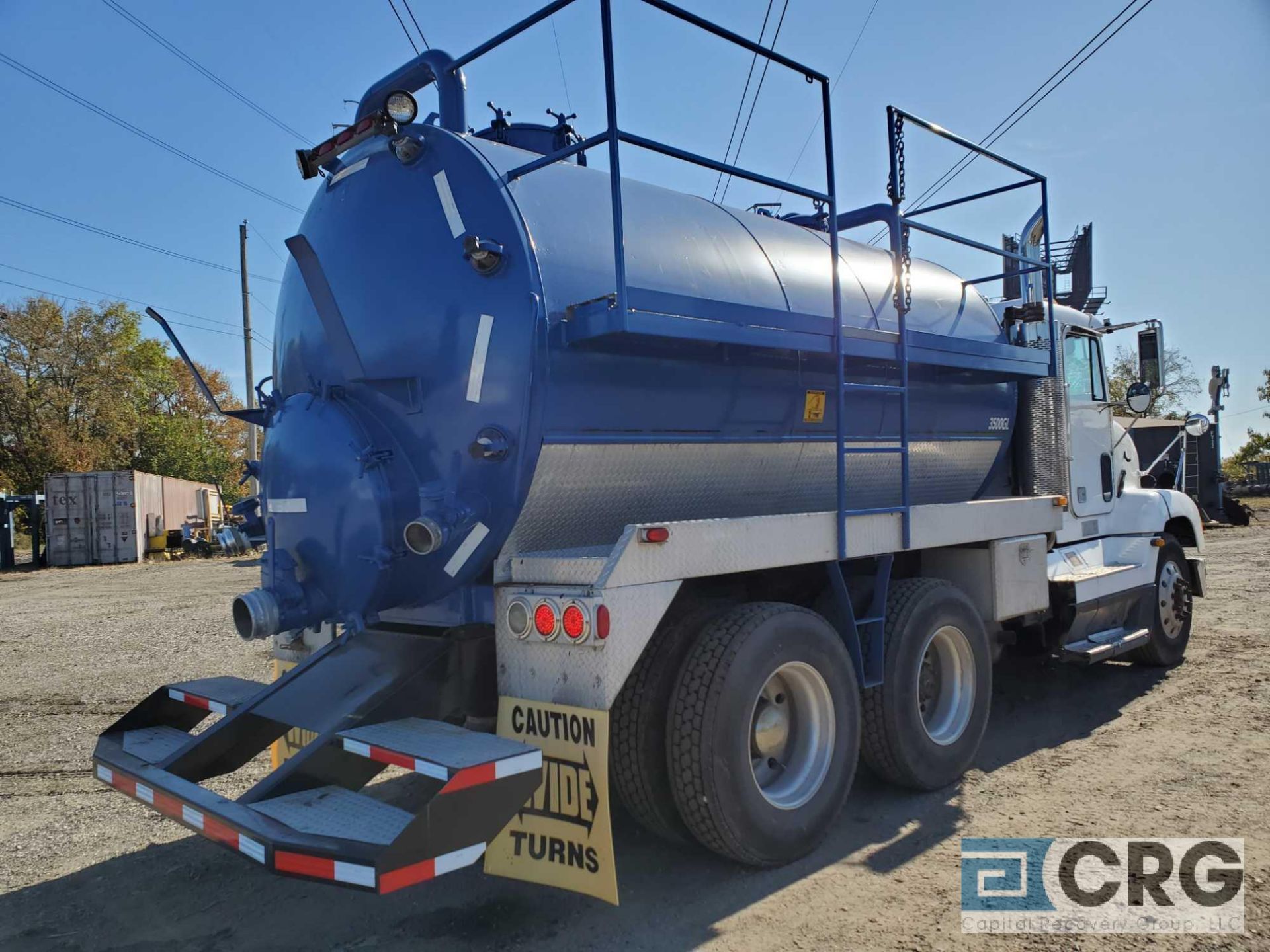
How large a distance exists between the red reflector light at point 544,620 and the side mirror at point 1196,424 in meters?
6.42

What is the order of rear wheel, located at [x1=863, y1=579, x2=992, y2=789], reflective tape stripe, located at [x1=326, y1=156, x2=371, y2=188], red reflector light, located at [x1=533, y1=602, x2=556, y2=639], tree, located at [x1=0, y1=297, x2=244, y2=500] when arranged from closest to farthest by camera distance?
1. red reflector light, located at [x1=533, y1=602, x2=556, y2=639]
2. reflective tape stripe, located at [x1=326, y1=156, x2=371, y2=188]
3. rear wheel, located at [x1=863, y1=579, x2=992, y2=789]
4. tree, located at [x1=0, y1=297, x2=244, y2=500]

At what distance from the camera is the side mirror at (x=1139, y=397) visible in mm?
7016

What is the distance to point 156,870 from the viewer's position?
4051mm

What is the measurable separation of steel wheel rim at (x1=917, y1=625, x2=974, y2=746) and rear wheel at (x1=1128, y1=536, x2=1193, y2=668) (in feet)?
10.1

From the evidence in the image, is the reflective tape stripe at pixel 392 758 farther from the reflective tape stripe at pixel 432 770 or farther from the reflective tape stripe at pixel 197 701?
the reflective tape stripe at pixel 197 701

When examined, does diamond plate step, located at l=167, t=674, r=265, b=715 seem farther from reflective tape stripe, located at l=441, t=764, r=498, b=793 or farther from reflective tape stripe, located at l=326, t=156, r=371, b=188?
reflective tape stripe, located at l=326, t=156, r=371, b=188

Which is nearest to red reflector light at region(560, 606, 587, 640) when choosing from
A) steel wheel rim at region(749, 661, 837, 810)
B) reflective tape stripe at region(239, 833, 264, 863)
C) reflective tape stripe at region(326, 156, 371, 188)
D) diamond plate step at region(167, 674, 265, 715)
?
steel wheel rim at region(749, 661, 837, 810)

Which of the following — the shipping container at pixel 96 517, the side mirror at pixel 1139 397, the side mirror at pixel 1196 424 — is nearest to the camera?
the side mirror at pixel 1139 397

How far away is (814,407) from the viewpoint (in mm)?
4699

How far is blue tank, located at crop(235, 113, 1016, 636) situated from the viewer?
3627mm

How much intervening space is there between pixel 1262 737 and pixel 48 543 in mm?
23749

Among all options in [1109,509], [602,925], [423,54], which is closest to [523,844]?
[602,925]

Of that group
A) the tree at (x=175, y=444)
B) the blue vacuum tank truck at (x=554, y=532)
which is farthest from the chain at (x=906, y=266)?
the tree at (x=175, y=444)

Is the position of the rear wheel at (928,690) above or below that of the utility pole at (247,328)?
below
